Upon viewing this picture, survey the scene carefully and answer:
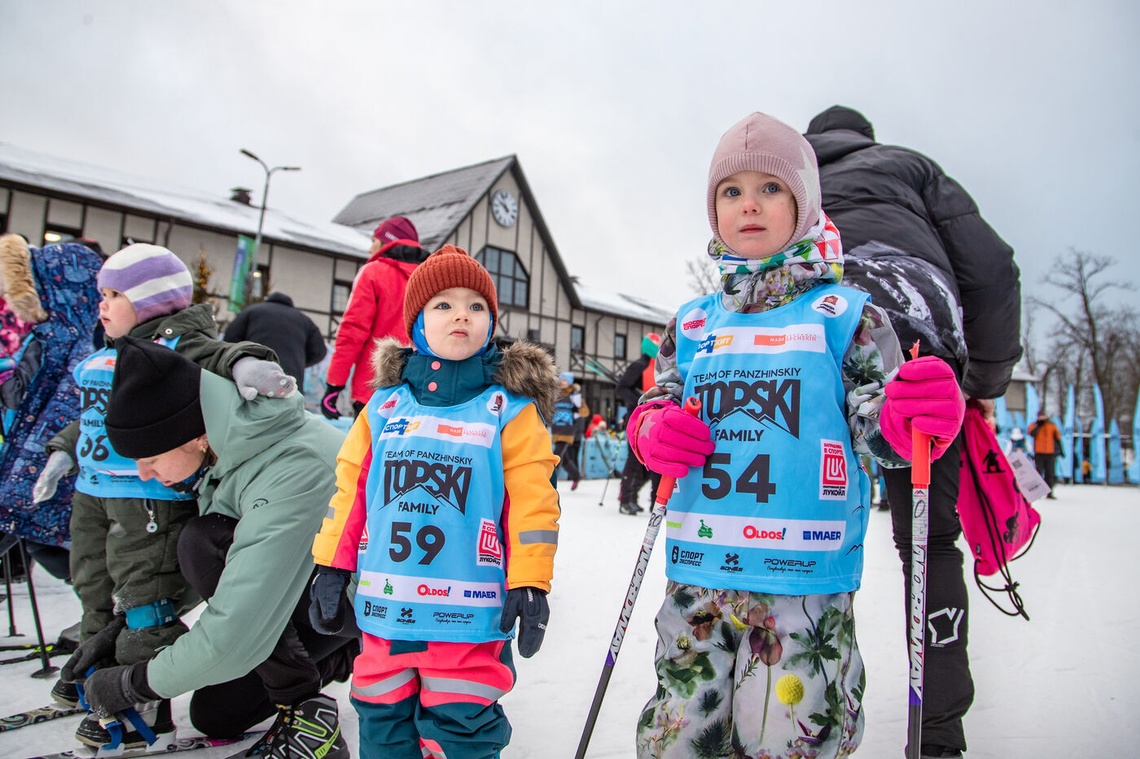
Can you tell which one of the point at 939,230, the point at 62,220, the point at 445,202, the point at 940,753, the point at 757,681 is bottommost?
the point at 940,753

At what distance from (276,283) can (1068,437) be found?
2323 cm

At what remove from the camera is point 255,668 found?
2.14 metres

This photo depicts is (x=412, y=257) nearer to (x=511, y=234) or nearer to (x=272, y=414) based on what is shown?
(x=272, y=414)

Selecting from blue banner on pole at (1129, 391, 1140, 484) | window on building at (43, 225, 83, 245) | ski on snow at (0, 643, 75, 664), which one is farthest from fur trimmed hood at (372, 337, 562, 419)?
blue banner on pole at (1129, 391, 1140, 484)

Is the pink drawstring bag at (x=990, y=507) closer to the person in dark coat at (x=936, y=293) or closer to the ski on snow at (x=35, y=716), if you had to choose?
the person in dark coat at (x=936, y=293)

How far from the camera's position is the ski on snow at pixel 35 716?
2232mm

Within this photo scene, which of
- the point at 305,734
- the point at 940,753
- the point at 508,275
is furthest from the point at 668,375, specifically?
the point at 508,275

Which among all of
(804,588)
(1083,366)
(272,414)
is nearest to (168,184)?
(272,414)

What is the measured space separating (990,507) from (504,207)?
23175 millimetres

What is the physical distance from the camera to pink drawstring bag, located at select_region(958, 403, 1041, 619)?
211cm

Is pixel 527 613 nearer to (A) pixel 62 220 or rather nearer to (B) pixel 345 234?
(A) pixel 62 220

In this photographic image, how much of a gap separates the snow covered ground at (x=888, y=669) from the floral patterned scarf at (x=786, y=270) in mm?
1460

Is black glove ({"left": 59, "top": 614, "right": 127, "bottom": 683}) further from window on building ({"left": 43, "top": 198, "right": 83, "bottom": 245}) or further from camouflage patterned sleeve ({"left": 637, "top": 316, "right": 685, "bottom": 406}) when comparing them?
window on building ({"left": 43, "top": 198, "right": 83, "bottom": 245})

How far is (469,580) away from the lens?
1.74m
